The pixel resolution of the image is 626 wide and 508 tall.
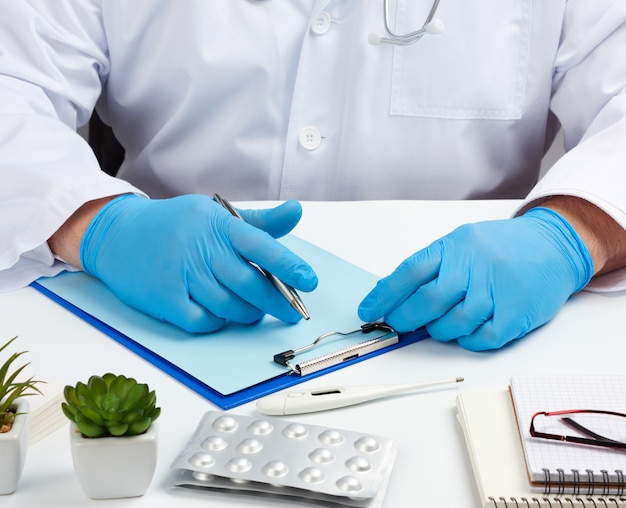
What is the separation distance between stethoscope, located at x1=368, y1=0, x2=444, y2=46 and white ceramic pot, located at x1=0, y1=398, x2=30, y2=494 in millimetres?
851

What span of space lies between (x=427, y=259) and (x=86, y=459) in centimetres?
45

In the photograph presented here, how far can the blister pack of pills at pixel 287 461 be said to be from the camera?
0.60m

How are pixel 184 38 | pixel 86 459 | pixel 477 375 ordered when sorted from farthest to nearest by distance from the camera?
pixel 184 38, pixel 477 375, pixel 86 459

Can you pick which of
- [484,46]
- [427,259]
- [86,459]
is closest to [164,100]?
[484,46]

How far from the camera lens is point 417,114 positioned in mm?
1371

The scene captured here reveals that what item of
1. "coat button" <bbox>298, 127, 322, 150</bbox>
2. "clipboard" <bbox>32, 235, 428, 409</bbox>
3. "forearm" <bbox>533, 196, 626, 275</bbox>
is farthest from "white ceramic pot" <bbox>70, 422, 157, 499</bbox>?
"coat button" <bbox>298, 127, 322, 150</bbox>

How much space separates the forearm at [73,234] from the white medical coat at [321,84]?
195 mm

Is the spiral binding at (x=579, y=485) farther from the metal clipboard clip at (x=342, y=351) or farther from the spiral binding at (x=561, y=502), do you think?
the metal clipboard clip at (x=342, y=351)

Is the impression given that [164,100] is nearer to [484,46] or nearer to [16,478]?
[484,46]

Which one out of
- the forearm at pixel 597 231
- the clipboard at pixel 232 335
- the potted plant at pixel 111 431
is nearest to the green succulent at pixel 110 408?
the potted plant at pixel 111 431

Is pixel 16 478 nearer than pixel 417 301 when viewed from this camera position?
Yes

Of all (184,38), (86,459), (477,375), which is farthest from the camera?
(184,38)

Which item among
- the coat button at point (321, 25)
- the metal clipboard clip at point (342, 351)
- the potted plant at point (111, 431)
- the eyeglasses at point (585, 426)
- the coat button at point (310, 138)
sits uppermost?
the coat button at point (321, 25)

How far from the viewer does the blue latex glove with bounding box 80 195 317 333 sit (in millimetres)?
872
